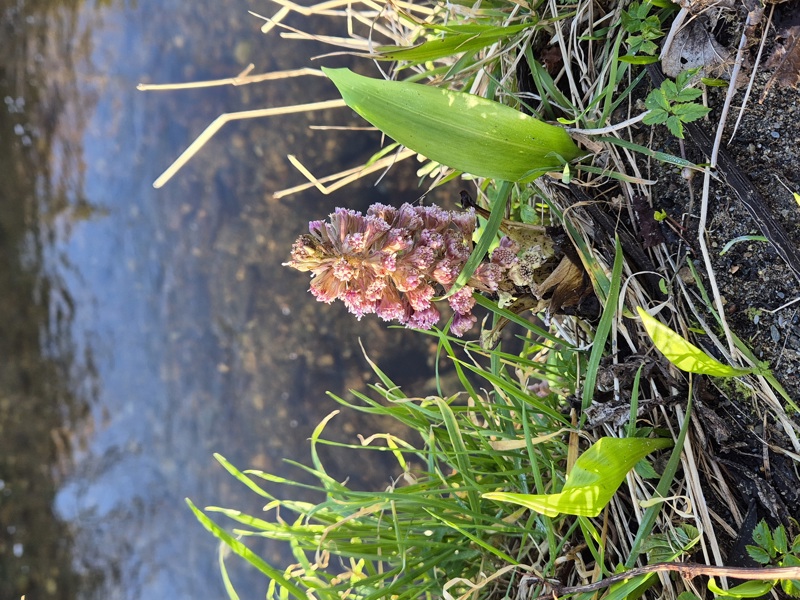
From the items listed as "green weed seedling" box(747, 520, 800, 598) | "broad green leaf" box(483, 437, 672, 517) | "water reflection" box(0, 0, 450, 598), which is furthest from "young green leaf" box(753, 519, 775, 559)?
"water reflection" box(0, 0, 450, 598)

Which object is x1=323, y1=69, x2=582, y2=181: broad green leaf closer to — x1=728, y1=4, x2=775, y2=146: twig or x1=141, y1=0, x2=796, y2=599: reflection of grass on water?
x1=141, y1=0, x2=796, y2=599: reflection of grass on water

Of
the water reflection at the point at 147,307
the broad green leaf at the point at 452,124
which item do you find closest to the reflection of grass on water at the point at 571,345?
the broad green leaf at the point at 452,124

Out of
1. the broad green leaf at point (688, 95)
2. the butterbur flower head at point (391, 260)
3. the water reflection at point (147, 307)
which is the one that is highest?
the broad green leaf at point (688, 95)

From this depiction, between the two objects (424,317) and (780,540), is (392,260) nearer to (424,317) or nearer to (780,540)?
(424,317)

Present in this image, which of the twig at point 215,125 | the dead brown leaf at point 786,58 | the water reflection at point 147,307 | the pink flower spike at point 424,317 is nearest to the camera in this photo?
the dead brown leaf at point 786,58

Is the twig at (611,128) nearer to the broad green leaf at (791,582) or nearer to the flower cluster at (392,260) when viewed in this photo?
the flower cluster at (392,260)
